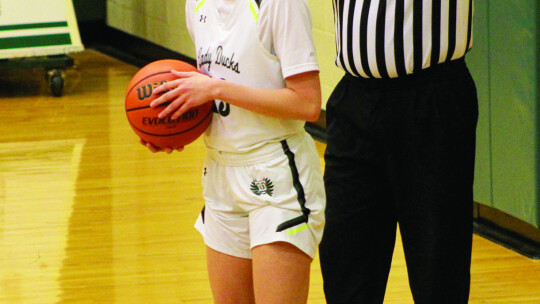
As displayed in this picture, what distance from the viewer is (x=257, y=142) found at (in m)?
1.82

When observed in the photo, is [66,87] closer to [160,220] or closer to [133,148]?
[133,148]

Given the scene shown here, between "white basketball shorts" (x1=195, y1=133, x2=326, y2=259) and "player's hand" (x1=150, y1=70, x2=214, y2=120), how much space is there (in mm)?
160

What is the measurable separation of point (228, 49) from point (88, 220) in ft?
8.03

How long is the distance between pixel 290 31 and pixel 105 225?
2484mm

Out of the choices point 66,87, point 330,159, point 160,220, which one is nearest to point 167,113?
point 330,159

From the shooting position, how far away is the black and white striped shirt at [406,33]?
1982mm

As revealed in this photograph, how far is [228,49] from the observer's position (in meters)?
1.80

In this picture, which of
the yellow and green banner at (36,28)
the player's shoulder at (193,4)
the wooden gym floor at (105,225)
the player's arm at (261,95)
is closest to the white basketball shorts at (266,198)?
the player's arm at (261,95)

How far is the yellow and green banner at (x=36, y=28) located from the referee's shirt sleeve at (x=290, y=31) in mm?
5284

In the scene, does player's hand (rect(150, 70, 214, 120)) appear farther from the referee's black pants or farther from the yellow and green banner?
the yellow and green banner

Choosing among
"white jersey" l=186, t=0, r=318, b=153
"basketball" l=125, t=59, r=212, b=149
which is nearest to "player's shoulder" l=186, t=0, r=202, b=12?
"white jersey" l=186, t=0, r=318, b=153

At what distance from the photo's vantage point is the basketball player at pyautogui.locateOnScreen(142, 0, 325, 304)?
1.75 m

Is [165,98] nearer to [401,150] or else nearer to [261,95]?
[261,95]

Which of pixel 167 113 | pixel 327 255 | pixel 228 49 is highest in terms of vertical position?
pixel 228 49
